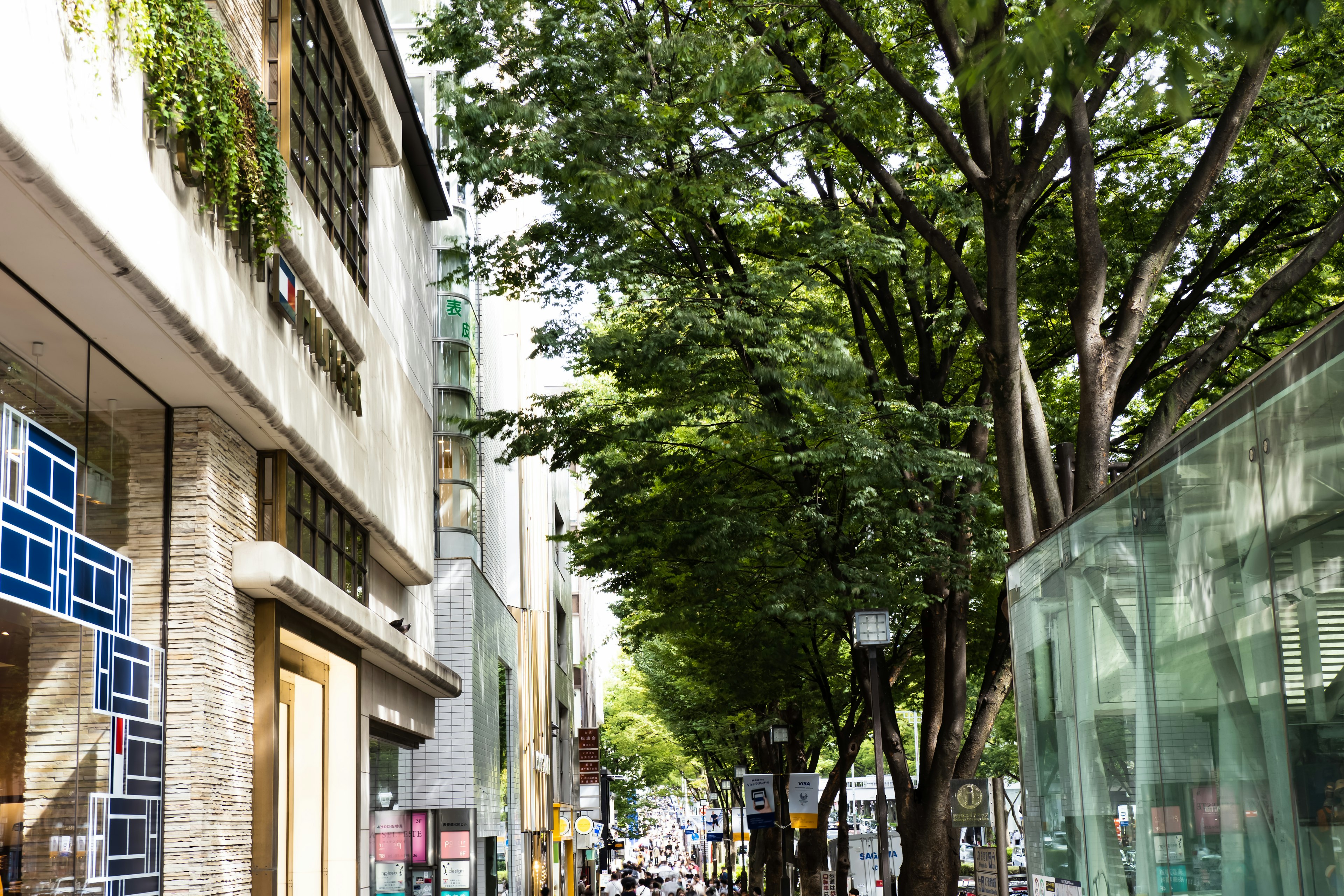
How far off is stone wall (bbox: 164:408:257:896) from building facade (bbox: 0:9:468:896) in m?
0.02

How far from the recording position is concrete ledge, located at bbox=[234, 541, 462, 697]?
994cm

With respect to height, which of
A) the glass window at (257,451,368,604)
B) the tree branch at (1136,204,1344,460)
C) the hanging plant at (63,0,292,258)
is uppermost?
the hanging plant at (63,0,292,258)

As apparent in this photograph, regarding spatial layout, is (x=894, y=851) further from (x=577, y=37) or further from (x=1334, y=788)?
(x=1334, y=788)

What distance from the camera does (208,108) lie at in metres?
8.79

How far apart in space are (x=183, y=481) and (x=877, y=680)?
10.3 m

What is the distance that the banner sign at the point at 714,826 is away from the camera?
67250 mm

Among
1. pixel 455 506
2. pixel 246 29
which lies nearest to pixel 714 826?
pixel 455 506

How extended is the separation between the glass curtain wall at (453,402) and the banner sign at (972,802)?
9.65 meters

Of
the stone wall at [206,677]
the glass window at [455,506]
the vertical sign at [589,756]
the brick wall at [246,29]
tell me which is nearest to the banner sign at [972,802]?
the stone wall at [206,677]

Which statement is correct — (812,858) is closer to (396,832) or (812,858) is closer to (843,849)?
(843,849)

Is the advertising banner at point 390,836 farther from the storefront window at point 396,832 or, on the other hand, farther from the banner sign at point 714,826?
the banner sign at point 714,826

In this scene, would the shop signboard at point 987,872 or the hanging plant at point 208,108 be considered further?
the shop signboard at point 987,872

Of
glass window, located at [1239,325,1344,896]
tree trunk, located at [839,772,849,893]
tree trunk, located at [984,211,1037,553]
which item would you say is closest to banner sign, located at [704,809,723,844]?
tree trunk, located at [839,772,849,893]

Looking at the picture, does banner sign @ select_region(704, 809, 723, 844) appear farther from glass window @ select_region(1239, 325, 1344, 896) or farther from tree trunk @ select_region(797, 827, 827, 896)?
glass window @ select_region(1239, 325, 1344, 896)
